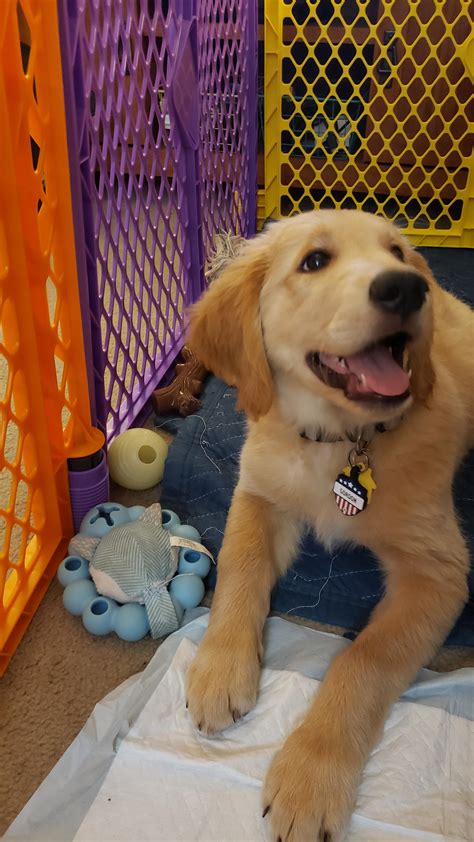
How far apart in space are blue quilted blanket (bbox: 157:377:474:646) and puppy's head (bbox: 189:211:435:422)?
42cm

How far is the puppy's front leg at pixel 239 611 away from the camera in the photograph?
1.12 metres

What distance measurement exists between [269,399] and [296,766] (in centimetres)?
61

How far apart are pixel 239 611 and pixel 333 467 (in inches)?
12.8

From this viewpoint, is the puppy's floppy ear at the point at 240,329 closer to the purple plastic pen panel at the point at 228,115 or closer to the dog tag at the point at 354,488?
the dog tag at the point at 354,488

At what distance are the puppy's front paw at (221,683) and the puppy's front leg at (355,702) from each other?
108mm

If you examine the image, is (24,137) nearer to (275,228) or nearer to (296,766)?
(275,228)

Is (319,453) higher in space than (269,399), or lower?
lower

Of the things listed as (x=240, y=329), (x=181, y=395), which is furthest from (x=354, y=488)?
(x=181, y=395)

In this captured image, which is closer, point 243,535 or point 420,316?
point 420,316

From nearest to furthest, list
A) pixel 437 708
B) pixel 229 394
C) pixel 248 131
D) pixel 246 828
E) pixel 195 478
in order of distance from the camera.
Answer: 1. pixel 246 828
2. pixel 437 708
3. pixel 195 478
4. pixel 229 394
5. pixel 248 131

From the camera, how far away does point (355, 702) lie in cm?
107

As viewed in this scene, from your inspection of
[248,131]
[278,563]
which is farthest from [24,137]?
[248,131]

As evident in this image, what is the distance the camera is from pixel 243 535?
1.40m

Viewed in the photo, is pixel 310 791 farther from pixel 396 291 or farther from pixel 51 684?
pixel 396 291
